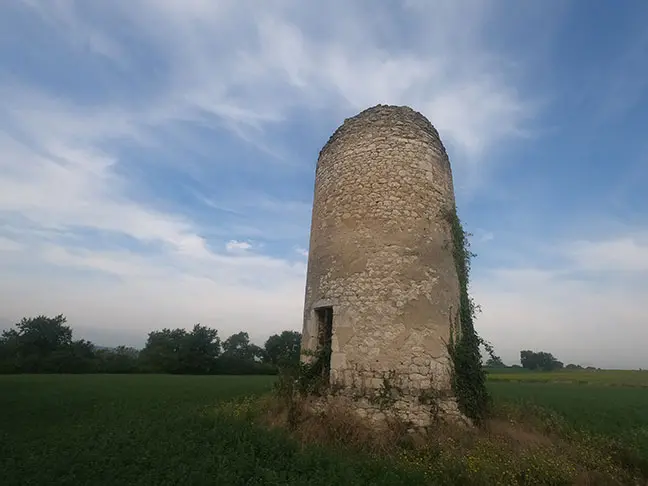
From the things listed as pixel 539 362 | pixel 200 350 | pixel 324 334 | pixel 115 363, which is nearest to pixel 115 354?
pixel 115 363

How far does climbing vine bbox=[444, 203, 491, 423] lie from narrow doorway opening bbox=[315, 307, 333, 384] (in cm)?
269

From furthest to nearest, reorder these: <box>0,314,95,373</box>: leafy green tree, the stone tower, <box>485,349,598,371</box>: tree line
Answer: <box>485,349,598,371</box>: tree line
<box>0,314,95,373</box>: leafy green tree
the stone tower

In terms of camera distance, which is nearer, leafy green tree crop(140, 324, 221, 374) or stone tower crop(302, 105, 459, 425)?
stone tower crop(302, 105, 459, 425)

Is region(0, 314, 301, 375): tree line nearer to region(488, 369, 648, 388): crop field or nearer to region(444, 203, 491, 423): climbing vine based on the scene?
region(444, 203, 491, 423): climbing vine

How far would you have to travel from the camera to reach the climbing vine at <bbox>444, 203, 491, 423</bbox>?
8320mm

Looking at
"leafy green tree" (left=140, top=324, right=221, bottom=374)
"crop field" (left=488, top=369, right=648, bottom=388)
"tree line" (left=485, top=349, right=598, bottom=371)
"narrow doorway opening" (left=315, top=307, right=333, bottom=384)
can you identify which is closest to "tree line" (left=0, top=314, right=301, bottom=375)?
"leafy green tree" (left=140, top=324, right=221, bottom=374)

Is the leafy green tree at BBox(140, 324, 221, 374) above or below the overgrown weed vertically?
above

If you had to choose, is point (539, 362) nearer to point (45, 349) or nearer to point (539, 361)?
point (539, 361)

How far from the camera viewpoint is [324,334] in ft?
31.9

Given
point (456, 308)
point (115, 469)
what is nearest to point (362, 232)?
point (456, 308)

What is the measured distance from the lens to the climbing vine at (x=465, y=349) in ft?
27.3

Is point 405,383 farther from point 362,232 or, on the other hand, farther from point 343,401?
point 362,232

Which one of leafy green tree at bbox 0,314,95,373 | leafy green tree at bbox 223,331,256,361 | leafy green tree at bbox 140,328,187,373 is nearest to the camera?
leafy green tree at bbox 0,314,95,373

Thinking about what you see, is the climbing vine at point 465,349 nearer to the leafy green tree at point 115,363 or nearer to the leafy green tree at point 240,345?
the leafy green tree at point 115,363
